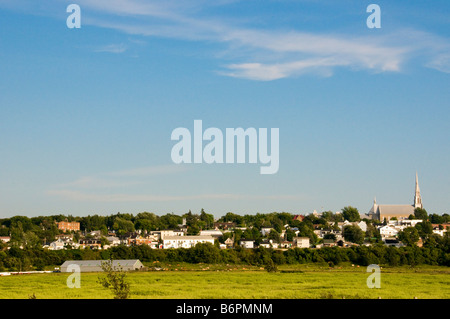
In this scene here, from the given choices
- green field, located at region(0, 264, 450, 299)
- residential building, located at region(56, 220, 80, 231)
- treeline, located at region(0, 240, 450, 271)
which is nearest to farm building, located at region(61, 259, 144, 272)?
treeline, located at region(0, 240, 450, 271)

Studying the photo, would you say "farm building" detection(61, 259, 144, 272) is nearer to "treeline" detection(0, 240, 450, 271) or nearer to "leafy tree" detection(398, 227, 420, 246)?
"treeline" detection(0, 240, 450, 271)

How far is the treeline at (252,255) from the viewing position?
91.9m

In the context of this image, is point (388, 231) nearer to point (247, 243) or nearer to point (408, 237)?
point (408, 237)

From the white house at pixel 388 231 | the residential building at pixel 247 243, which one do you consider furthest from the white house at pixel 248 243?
the white house at pixel 388 231

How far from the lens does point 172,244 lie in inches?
5364

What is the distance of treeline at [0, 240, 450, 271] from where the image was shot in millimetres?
91875

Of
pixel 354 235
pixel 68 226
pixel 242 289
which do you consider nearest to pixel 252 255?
pixel 242 289

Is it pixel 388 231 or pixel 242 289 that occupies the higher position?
pixel 242 289

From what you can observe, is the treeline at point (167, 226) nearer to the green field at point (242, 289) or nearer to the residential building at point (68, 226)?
the residential building at point (68, 226)

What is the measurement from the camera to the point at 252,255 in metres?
96.8

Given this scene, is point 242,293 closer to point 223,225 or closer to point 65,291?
point 65,291

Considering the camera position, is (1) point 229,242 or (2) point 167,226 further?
(2) point 167,226

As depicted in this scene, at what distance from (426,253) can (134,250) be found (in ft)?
160
